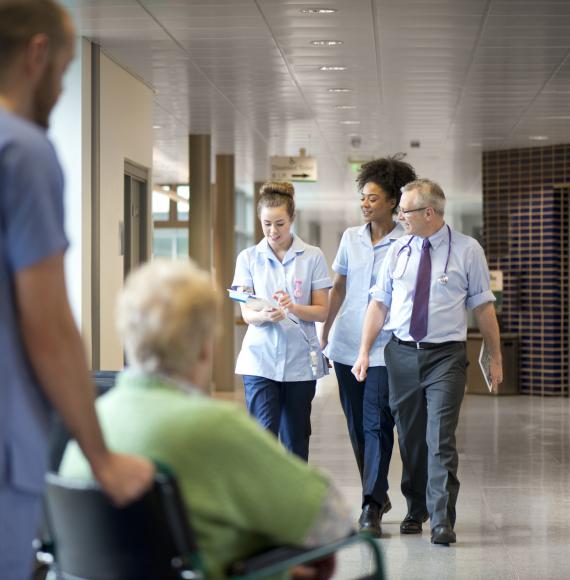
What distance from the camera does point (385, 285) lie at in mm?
5289

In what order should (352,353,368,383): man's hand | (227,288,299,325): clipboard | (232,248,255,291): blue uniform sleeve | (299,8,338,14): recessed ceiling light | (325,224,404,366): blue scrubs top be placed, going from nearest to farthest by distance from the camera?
(227,288,299,325): clipboard
(352,353,368,383): man's hand
(232,248,255,291): blue uniform sleeve
(325,224,404,366): blue scrubs top
(299,8,338,14): recessed ceiling light

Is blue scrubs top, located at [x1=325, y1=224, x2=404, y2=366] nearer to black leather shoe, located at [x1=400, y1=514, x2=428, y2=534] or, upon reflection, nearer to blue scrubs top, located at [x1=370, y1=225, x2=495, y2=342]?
blue scrubs top, located at [x1=370, y1=225, x2=495, y2=342]

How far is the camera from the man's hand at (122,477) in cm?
183

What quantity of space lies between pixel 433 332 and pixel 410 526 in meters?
0.96

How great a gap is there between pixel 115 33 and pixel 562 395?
337 inches

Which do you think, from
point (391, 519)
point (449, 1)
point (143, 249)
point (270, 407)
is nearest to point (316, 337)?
point (270, 407)

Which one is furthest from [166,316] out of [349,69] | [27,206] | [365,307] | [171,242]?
[171,242]

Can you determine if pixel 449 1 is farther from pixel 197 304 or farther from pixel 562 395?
pixel 562 395

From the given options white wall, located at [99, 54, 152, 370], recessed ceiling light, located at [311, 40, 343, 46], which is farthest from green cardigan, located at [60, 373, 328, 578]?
recessed ceiling light, located at [311, 40, 343, 46]

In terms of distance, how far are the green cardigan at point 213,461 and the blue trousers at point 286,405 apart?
119 inches

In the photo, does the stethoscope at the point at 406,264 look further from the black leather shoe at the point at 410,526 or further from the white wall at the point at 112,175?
the white wall at the point at 112,175

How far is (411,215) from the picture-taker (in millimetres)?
5086

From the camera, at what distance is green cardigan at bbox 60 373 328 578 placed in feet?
6.35

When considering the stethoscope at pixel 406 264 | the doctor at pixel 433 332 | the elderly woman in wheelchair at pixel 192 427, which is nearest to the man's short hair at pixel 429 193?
the doctor at pixel 433 332
